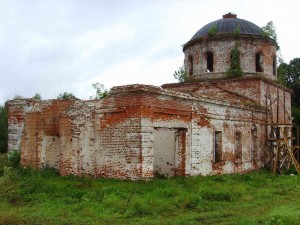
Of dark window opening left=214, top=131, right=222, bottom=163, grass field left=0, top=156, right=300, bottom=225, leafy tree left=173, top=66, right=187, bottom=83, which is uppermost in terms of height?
leafy tree left=173, top=66, right=187, bottom=83

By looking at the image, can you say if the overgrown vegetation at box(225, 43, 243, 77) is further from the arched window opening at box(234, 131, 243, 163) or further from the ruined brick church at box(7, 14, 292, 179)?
the arched window opening at box(234, 131, 243, 163)

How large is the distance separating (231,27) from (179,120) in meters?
9.31

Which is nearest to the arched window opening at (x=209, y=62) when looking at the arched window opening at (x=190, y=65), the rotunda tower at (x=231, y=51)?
the rotunda tower at (x=231, y=51)

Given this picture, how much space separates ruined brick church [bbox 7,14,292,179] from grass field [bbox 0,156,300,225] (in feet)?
3.11

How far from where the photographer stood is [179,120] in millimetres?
13305

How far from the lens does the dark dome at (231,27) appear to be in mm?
20438

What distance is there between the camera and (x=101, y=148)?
41.5ft

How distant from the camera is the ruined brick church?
474 inches

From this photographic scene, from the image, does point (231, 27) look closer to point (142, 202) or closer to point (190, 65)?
point (190, 65)

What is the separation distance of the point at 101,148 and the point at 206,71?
32.4 feet

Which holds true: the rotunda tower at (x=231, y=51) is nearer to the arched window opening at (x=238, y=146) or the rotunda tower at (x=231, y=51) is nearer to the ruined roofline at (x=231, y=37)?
the ruined roofline at (x=231, y=37)

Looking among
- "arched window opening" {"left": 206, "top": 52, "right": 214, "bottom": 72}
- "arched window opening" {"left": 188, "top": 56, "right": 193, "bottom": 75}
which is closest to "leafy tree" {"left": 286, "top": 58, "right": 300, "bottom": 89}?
"arched window opening" {"left": 206, "top": 52, "right": 214, "bottom": 72}

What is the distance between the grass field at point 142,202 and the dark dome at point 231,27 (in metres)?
9.86

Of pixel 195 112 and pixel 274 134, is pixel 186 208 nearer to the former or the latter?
pixel 195 112
